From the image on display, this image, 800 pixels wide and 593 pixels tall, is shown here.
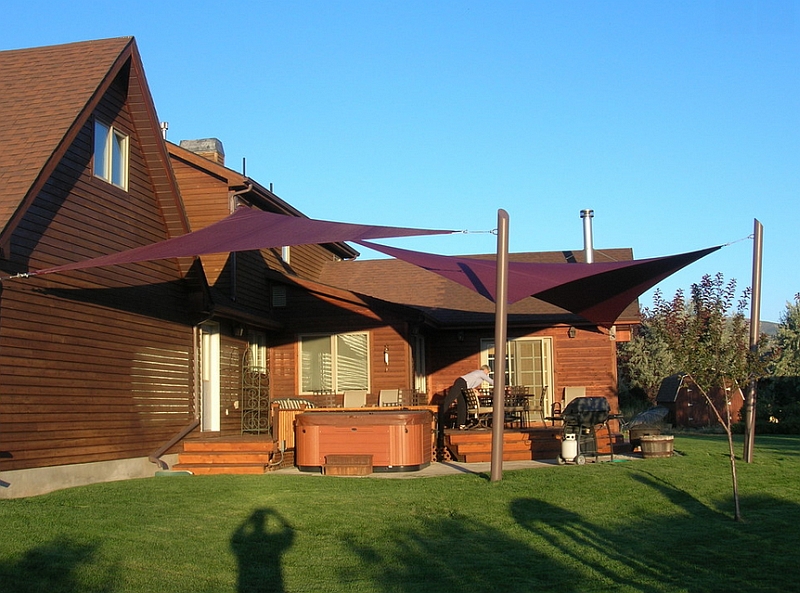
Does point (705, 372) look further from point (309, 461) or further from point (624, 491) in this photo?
point (309, 461)

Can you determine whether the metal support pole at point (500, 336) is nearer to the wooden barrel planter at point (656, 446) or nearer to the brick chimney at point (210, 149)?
the wooden barrel planter at point (656, 446)

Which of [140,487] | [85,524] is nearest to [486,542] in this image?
[85,524]

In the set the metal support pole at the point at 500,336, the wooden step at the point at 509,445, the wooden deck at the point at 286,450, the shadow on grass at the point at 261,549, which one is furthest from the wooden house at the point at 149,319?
the metal support pole at the point at 500,336

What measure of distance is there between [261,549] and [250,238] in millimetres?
3639

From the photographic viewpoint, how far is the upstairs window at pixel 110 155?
11070mm

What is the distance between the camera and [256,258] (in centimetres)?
1568

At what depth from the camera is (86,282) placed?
10.5 metres

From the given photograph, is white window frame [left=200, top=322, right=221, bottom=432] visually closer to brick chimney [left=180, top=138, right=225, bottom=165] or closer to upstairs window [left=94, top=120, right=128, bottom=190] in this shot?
upstairs window [left=94, top=120, right=128, bottom=190]

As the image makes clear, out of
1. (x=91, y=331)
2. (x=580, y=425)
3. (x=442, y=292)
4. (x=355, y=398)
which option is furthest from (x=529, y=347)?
(x=91, y=331)

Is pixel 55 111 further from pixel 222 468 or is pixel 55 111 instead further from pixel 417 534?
pixel 417 534

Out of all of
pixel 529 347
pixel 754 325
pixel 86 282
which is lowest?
pixel 529 347

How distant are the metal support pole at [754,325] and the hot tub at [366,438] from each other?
169 inches

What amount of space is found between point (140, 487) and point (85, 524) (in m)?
2.26

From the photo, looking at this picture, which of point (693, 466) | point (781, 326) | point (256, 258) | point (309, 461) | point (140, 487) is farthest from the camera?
point (781, 326)
